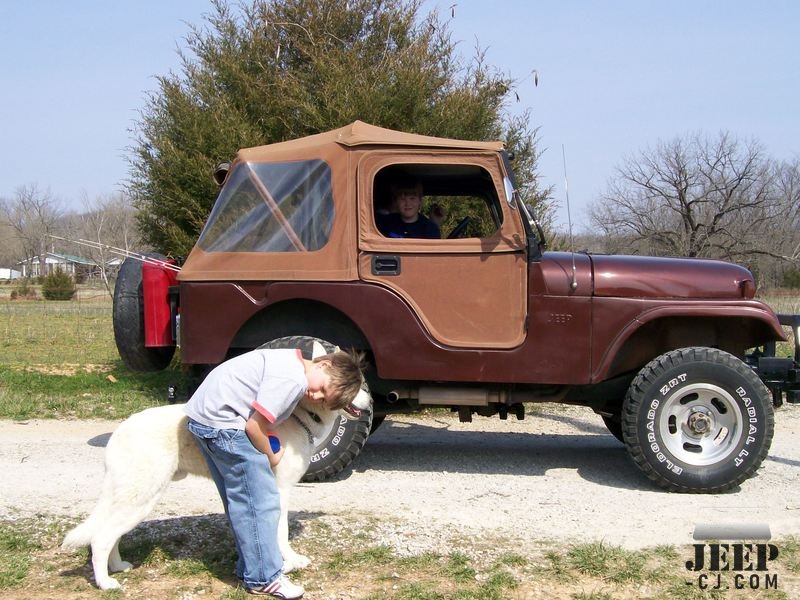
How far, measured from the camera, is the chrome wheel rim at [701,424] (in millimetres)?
5797

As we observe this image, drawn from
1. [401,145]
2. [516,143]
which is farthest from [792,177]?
[401,145]

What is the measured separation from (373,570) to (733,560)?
Result: 6.31ft

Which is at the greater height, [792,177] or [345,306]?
[792,177]

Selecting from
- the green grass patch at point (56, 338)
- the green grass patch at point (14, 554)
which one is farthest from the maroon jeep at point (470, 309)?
the green grass patch at point (56, 338)

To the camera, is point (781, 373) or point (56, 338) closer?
point (781, 373)

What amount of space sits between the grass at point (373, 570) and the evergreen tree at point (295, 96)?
6256 millimetres

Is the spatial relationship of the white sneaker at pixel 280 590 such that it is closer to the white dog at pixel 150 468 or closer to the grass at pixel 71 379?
the white dog at pixel 150 468

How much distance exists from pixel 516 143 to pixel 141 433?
8065 millimetres

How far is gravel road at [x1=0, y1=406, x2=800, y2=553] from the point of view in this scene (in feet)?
16.3

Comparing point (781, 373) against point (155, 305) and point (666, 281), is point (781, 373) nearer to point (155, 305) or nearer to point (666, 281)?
point (666, 281)

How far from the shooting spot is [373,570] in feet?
13.8

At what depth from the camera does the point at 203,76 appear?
10656 millimetres

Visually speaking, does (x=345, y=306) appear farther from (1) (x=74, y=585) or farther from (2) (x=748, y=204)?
(2) (x=748, y=204)

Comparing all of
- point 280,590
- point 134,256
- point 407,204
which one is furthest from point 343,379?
point 134,256
